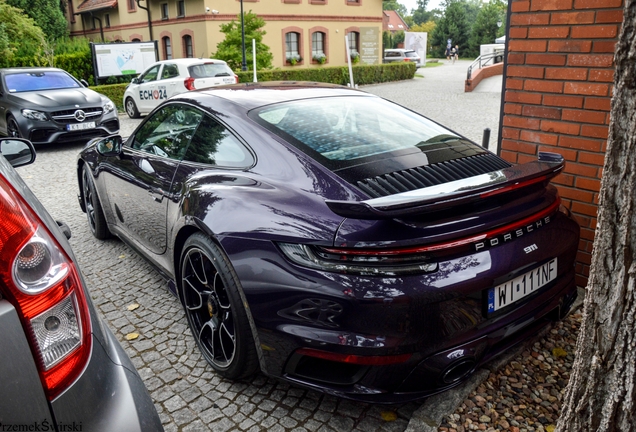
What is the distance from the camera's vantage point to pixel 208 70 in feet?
47.0

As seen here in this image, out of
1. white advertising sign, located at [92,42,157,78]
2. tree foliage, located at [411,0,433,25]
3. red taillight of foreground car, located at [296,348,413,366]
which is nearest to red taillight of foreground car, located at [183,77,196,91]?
white advertising sign, located at [92,42,157,78]

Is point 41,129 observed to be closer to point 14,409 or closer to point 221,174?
point 221,174

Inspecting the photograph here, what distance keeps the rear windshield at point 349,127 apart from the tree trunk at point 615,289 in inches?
49.7

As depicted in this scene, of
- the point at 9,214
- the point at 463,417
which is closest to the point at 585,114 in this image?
the point at 463,417

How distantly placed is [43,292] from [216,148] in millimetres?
1794

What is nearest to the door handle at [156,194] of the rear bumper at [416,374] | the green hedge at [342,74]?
the rear bumper at [416,374]

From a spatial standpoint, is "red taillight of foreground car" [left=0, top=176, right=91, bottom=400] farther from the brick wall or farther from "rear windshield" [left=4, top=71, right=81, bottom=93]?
"rear windshield" [left=4, top=71, right=81, bottom=93]

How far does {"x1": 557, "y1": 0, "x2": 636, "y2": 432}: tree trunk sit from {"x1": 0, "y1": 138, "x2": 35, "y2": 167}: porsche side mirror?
112 inches

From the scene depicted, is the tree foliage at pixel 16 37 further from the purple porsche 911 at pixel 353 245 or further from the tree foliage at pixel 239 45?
the purple porsche 911 at pixel 353 245

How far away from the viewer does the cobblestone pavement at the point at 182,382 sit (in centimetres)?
248

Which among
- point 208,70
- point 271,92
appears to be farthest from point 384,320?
point 208,70

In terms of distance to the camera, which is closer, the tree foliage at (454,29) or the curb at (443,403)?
the curb at (443,403)

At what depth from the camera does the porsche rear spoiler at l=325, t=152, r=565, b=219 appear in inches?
76.5

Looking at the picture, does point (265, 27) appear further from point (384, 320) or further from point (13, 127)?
point (384, 320)
